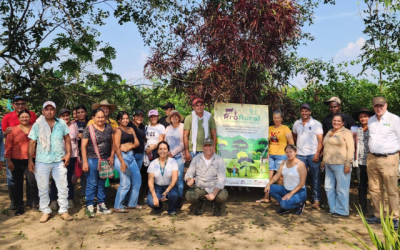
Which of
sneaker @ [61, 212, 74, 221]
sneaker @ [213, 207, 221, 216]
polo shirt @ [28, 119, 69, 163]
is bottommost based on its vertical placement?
sneaker @ [213, 207, 221, 216]

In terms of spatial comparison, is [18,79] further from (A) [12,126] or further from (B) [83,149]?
(B) [83,149]

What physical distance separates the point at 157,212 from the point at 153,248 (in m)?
1.49

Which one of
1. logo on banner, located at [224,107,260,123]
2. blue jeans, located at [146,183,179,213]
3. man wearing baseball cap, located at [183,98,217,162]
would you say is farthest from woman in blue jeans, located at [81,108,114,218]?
logo on banner, located at [224,107,260,123]

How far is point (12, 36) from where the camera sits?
7590 mm

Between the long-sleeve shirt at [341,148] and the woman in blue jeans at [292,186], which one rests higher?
the long-sleeve shirt at [341,148]

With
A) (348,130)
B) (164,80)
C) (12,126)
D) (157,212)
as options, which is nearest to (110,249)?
(157,212)

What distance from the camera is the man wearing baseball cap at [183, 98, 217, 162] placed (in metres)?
6.31

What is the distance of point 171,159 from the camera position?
593 centimetres

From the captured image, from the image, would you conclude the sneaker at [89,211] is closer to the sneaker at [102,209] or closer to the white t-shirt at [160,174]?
the sneaker at [102,209]

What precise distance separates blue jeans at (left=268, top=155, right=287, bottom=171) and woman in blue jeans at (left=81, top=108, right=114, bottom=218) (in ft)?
9.69

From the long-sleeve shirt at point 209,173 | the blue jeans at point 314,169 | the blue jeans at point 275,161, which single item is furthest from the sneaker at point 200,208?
the blue jeans at point 314,169

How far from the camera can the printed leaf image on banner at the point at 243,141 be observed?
6.69 m

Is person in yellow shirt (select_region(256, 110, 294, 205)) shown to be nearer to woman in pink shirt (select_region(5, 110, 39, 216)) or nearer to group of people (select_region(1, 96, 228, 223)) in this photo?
group of people (select_region(1, 96, 228, 223))

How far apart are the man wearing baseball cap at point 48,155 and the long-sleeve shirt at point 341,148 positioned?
435 centimetres
